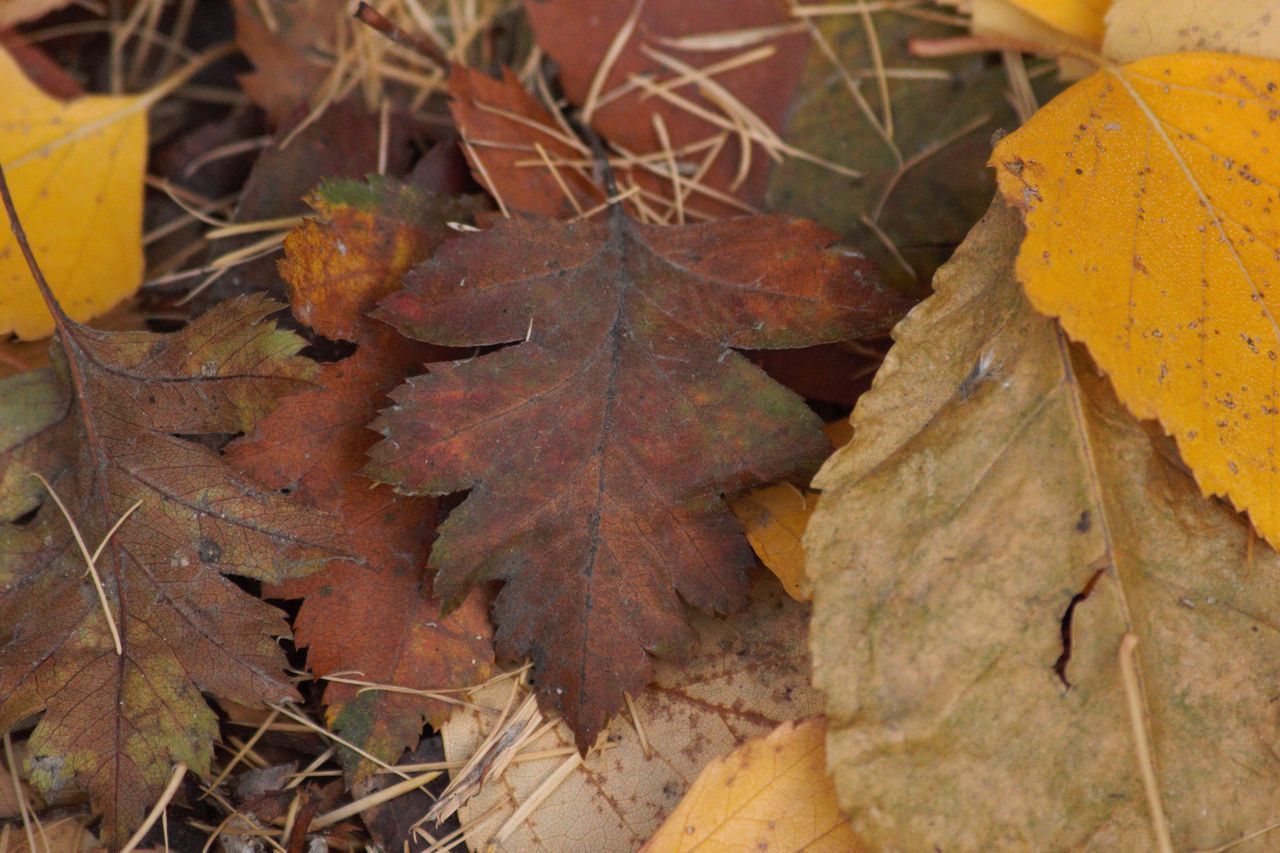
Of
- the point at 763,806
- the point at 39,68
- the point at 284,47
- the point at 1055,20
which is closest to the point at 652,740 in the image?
the point at 763,806

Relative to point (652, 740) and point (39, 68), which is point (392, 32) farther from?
point (652, 740)

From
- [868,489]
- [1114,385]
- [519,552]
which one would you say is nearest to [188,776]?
[519,552]

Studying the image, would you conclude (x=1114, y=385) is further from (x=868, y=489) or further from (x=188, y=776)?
(x=188, y=776)

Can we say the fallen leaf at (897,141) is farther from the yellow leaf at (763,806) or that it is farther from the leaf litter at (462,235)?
the yellow leaf at (763,806)

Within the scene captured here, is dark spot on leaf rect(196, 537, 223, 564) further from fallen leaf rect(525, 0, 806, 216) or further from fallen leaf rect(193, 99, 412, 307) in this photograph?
fallen leaf rect(525, 0, 806, 216)

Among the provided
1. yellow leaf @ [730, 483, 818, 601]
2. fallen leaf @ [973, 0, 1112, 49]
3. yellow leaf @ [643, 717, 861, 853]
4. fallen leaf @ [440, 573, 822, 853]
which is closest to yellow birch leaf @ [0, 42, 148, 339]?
fallen leaf @ [440, 573, 822, 853]
